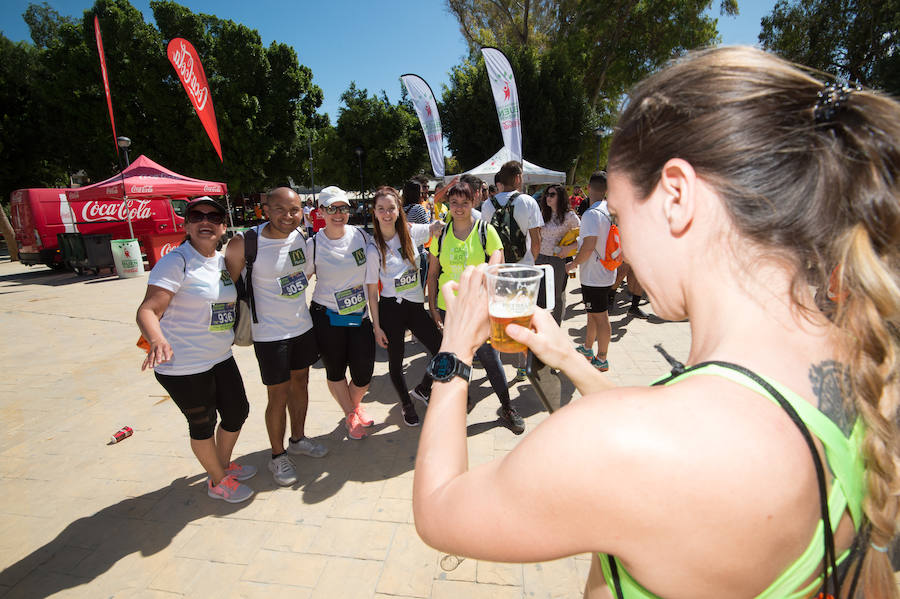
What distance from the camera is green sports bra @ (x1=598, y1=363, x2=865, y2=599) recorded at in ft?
2.04

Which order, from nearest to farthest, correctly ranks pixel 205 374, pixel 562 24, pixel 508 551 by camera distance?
pixel 508 551 < pixel 205 374 < pixel 562 24

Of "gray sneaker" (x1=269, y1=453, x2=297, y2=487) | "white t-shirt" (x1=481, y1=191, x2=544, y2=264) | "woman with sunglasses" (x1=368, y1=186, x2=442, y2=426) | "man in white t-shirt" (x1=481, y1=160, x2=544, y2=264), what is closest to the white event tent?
"man in white t-shirt" (x1=481, y1=160, x2=544, y2=264)

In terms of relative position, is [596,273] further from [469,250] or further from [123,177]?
[123,177]

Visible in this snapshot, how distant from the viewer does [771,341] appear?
68cm

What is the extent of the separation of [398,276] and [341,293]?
1.70 feet

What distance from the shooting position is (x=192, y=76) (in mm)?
9531

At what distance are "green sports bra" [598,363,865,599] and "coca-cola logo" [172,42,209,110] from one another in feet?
38.8

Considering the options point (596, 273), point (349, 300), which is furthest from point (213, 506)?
point (596, 273)

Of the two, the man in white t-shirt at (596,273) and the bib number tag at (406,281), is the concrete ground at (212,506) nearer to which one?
the man in white t-shirt at (596,273)

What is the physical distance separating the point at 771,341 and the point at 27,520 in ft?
14.0

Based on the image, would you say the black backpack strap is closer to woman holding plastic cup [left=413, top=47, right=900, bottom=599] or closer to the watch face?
the watch face

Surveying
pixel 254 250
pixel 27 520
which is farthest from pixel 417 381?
pixel 27 520

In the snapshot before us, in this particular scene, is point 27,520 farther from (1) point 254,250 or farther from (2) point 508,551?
(2) point 508,551

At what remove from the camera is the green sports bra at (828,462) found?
62 cm
